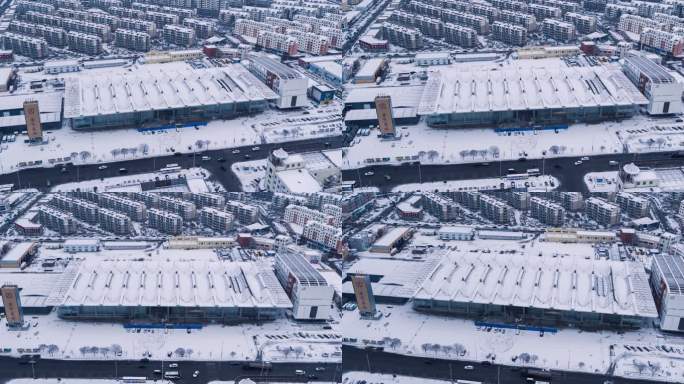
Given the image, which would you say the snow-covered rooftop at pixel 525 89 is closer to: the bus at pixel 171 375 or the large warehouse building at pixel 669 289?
the large warehouse building at pixel 669 289

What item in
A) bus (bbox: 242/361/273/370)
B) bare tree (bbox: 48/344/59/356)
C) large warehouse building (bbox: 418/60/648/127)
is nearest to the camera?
bus (bbox: 242/361/273/370)

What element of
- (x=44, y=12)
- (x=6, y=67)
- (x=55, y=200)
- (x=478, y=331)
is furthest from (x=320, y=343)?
(x=44, y=12)

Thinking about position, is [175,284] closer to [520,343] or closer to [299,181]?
[299,181]

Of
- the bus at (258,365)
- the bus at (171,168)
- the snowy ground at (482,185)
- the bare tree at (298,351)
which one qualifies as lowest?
the bus at (258,365)

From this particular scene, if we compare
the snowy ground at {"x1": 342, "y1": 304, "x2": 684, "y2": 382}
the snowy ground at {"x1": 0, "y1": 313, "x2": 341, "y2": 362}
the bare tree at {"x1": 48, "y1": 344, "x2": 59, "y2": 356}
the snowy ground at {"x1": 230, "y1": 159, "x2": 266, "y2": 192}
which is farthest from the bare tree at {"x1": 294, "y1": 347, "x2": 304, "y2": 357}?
the snowy ground at {"x1": 230, "y1": 159, "x2": 266, "y2": 192}

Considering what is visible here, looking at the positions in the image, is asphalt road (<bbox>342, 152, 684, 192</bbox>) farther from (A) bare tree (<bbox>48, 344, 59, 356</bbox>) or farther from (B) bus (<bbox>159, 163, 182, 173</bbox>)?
(A) bare tree (<bbox>48, 344, 59, 356</bbox>)

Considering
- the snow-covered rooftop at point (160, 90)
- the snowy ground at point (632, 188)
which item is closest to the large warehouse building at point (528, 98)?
the snowy ground at point (632, 188)
